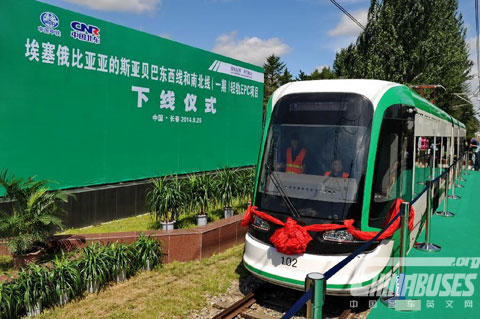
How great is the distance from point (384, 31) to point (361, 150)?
89.1 feet

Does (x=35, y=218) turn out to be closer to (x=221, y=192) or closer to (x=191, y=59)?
(x=221, y=192)

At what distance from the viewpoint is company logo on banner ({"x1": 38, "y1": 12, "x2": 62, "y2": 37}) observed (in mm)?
9248

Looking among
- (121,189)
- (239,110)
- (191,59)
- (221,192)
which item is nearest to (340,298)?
(221,192)

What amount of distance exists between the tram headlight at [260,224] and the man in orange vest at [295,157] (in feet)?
2.81

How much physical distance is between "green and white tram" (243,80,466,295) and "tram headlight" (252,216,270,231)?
0.6 inches

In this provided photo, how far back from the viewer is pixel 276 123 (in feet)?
21.8

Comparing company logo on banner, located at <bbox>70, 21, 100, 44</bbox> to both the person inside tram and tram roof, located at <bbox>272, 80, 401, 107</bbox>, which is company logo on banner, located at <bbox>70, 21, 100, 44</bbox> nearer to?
tram roof, located at <bbox>272, 80, 401, 107</bbox>

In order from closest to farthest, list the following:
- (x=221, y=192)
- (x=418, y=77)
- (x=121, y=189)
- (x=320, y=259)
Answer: (x=320, y=259)
(x=221, y=192)
(x=121, y=189)
(x=418, y=77)

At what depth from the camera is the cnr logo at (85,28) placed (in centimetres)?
993

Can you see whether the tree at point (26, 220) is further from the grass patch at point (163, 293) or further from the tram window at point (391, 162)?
the tram window at point (391, 162)

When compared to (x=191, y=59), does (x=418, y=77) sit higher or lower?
higher

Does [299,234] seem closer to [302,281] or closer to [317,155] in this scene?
[302,281]

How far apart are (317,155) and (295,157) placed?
36 cm

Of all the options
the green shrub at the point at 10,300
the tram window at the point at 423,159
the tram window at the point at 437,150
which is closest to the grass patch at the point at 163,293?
the green shrub at the point at 10,300
